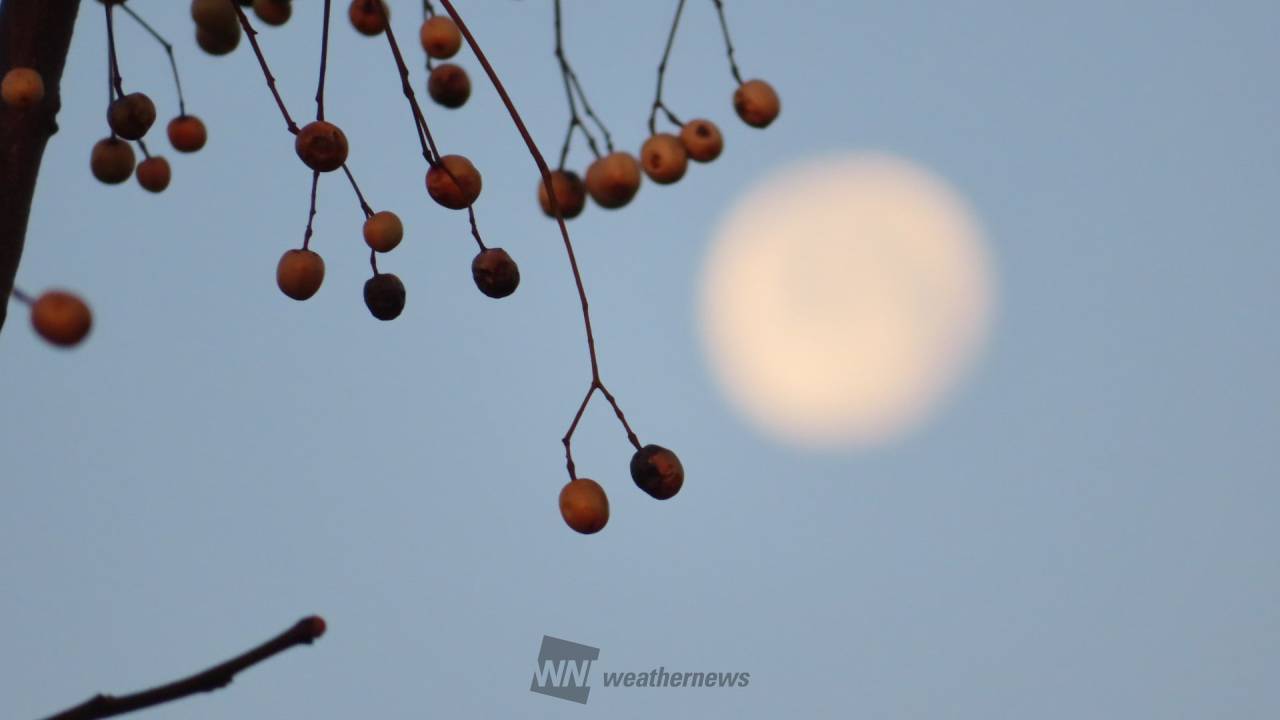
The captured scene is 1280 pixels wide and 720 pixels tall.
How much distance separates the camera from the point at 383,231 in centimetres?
142

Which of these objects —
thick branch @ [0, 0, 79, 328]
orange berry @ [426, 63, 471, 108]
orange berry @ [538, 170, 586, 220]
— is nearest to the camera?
thick branch @ [0, 0, 79, 328]

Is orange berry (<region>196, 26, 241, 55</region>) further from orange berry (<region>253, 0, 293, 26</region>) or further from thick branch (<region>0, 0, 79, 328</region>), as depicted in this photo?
thick branch (<region>0, 0, 79, 328</region>)

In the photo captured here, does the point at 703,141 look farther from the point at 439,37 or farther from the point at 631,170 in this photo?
the point at 439,37

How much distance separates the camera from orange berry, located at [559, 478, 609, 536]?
53.6 inches

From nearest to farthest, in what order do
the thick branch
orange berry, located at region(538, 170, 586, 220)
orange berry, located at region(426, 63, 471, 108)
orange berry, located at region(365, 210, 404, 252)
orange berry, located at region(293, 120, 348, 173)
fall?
1. the thick branch
2. orange berry, located at region(293, 120, 348, 173)
3. orange berry, located at region(365, 210, 404, 252)
4. orange berry, located at region(538, 170, 586, 220)
5. orange berry, located at region(426, 63, 471, 108)

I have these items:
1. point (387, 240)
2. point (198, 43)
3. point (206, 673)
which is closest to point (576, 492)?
point (387, 240)

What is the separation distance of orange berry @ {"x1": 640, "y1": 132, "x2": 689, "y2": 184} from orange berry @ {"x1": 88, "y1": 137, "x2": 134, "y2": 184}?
623mm

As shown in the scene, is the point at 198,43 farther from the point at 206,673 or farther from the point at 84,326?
the point at 206,673

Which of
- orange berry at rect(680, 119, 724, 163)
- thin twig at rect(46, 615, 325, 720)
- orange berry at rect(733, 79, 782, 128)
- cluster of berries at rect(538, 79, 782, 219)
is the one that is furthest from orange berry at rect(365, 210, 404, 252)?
thin twig at rect(46, 615, 325, 720)

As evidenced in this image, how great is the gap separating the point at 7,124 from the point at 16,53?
3.6 inches

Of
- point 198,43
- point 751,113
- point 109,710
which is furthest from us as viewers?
point 751,113

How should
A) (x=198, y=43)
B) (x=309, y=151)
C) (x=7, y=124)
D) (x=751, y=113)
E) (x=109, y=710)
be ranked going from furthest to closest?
(x=751, y=113)
(x=198, y=43)
(x=309, y=151)
(x=7, y=124)
(x=109, y=710)

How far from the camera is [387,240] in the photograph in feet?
4.66

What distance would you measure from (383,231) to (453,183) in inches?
5.9
